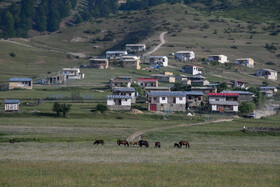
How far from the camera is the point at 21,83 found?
4567 inches

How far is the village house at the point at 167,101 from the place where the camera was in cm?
Answer: 9500

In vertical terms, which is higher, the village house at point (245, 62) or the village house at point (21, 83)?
the village house at point (245, 62)

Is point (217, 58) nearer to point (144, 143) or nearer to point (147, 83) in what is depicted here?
point (147, 83)

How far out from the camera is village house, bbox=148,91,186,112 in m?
95.0

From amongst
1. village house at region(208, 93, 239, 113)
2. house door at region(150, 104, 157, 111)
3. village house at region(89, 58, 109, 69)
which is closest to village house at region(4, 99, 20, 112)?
house door at region(150, 104, 157, 111)

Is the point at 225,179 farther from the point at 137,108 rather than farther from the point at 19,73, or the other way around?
the point at 19,73

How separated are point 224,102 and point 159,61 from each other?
6488cm

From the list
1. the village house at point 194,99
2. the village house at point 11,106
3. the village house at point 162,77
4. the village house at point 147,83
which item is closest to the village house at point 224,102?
the village house at point 194,99

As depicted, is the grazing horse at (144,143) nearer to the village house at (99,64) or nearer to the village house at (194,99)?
the village house at (194,99)

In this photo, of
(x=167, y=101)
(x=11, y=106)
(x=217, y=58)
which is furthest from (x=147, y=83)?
(x=217, y=58)

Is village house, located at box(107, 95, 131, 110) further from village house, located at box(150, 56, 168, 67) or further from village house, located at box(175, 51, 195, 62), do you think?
village house, located at box(175, 51, 195, 62)

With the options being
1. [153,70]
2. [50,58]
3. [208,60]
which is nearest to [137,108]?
[153,70]

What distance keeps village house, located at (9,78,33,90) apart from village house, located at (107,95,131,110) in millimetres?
31427

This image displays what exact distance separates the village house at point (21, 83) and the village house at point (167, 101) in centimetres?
3636
